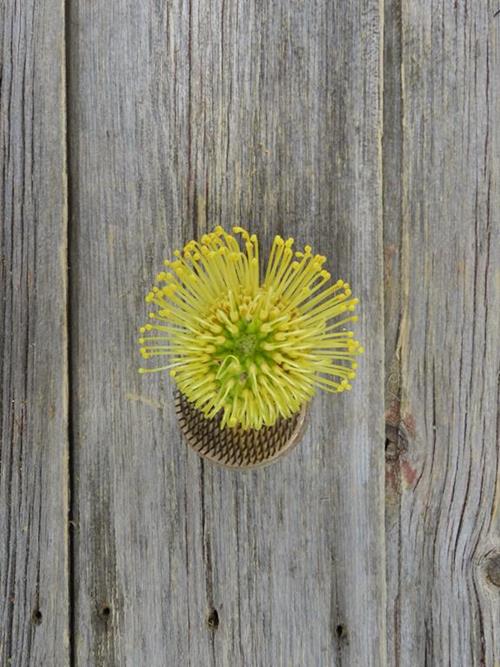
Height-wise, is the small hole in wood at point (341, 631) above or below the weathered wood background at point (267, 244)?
below

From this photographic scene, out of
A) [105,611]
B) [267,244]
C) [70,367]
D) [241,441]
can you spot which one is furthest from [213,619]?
Result: [267,244]

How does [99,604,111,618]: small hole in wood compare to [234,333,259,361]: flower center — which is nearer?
[234,333,259,361]: flower center

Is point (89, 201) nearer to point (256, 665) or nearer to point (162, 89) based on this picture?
point (162, 89)

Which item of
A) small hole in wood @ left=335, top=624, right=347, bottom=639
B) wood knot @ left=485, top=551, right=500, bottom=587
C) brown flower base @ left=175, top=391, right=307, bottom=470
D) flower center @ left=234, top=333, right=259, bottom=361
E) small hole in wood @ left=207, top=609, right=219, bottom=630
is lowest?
small hole in wood @ left=335, top=624, right=347, bottom=639

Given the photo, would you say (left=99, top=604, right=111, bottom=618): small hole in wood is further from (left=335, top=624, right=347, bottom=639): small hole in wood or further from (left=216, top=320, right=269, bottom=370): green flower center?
(left=216, top=320, right=269, bottom=370): green flower center

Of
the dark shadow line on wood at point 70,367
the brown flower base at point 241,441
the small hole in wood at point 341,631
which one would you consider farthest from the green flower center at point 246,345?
the small hole in wood at point 341,631

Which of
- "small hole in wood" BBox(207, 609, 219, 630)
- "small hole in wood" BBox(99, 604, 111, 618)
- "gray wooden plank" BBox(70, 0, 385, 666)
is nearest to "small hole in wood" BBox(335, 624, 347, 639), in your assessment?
"gray wooden plank" BBox(70, 0, 385, 666)

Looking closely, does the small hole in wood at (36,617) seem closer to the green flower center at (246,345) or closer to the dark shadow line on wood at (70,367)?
the dark shadow line on wood at (70,367)

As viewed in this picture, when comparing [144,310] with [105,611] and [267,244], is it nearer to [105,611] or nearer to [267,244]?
[267,244]
